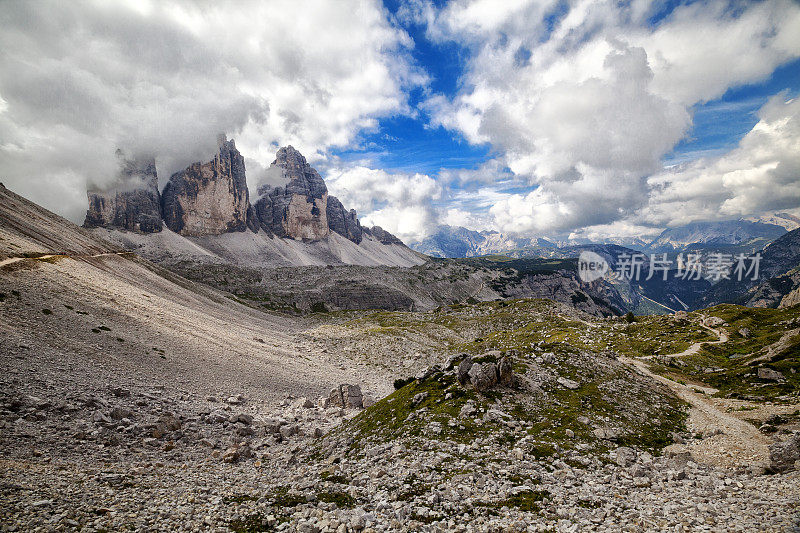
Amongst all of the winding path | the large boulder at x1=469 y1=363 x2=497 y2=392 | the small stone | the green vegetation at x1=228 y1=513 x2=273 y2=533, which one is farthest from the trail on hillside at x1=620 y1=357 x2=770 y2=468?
the green vegetation at x1=228 y1=513 x2=273 y2=533

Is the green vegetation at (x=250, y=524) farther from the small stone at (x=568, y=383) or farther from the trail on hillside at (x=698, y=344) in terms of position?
the trail on hillside at (x=698, y=344)

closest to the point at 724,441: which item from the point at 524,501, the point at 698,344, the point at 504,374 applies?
the point at 504,374

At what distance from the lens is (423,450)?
1897 centimetres

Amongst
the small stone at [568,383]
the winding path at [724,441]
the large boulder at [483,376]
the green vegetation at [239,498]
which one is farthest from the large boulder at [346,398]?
the winding path at [724,441]

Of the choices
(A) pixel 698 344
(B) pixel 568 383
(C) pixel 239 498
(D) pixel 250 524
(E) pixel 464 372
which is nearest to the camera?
(D) pixel 250 524

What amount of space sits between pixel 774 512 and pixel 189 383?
4546 centimetres

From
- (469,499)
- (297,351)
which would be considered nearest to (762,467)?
(469,499)

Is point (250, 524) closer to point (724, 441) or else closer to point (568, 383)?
point (568, 383)

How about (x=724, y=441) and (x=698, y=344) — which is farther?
(x=698, y=344)

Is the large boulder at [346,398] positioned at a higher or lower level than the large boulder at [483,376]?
lower

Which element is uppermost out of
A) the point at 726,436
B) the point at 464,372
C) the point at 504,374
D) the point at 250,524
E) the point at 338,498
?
the point at 504,374

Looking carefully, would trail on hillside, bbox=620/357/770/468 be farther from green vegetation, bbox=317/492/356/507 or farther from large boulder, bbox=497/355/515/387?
green vegetation, bbox=317/492/356/507

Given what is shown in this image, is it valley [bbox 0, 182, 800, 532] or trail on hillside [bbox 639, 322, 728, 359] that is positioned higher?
trail on hillside [bbox 639, 322, 728, 359]

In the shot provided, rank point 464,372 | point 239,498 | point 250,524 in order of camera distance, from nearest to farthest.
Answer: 1. point 250,524
2. point 239,498
3. point 464,372
